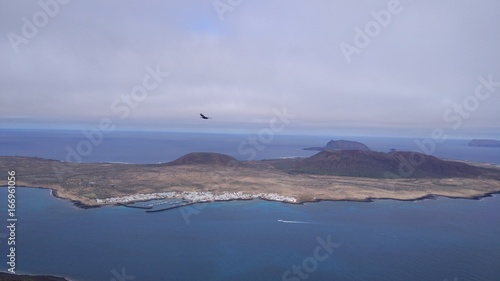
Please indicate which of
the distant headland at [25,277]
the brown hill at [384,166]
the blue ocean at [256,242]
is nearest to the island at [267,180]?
the brown hill at [384,166]

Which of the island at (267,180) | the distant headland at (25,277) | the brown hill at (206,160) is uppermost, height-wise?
the brown hill at (206,160)

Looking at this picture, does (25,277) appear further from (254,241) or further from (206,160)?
(206,160)

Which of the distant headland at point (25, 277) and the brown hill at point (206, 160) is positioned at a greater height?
the brown hill at point (206, 160)

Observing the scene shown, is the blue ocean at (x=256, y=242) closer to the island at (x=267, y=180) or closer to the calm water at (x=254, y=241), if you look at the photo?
the calm water at (x=254, y=241)

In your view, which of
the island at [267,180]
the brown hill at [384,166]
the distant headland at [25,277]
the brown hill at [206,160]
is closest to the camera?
the distant headland at [25,277]

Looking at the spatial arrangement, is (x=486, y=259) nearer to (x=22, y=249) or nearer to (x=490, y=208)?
(x=490, y=208)

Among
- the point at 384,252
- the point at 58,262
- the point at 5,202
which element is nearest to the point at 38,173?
the point at 5,202

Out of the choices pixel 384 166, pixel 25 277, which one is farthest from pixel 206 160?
pixel 25 277
